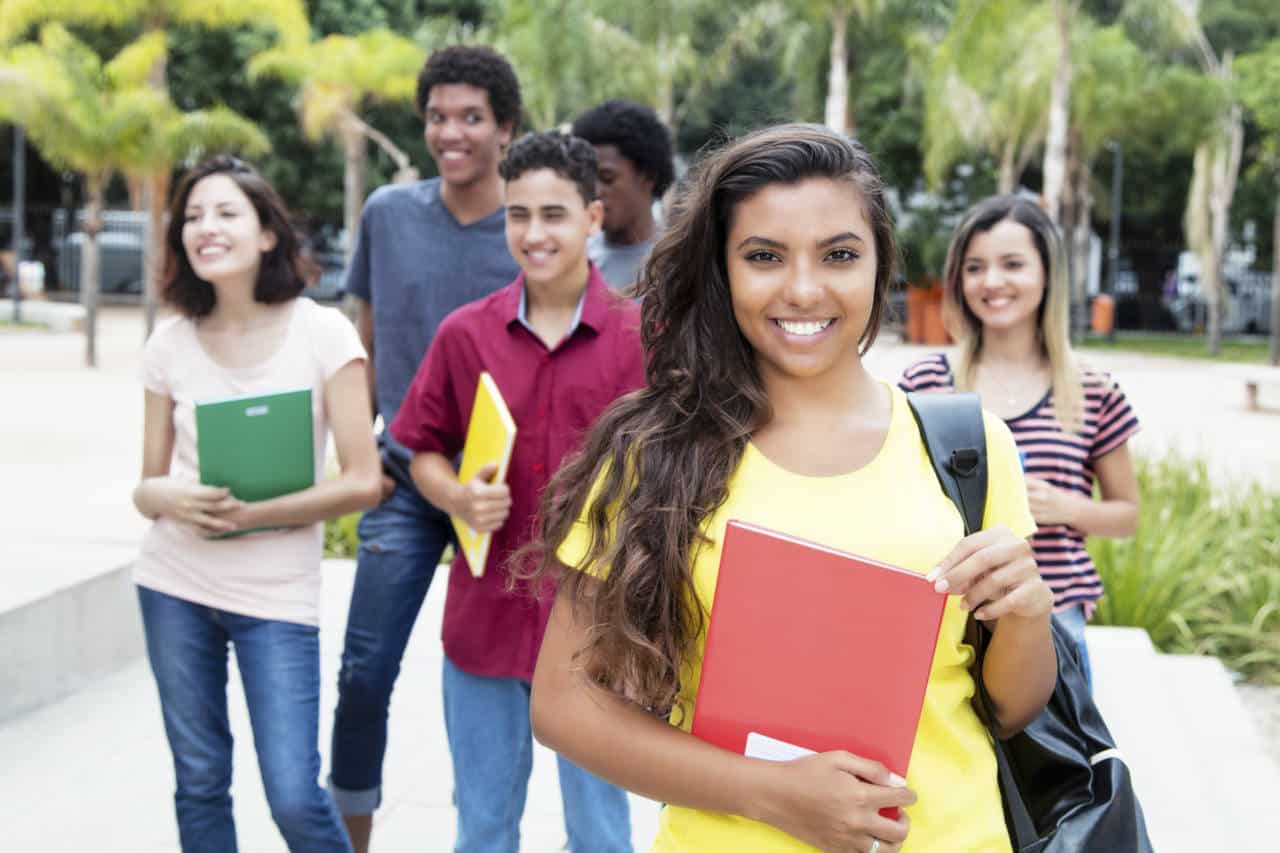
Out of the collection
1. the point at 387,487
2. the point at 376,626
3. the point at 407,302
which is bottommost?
the point at 376,626

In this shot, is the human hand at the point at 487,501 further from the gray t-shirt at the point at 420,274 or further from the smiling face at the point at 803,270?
the smiling face at the point at 803,270

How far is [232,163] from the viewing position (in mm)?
3414

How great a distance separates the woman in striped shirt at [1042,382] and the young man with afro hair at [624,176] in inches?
40.8

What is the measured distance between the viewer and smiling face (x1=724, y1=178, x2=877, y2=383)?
1746 millimetres

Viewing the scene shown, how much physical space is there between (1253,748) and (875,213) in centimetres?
385

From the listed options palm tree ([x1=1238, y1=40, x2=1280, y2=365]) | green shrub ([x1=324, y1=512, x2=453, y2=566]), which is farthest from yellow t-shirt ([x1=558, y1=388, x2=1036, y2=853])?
palm tree ([x1=1238, y1=40, x2=1280, y2=365])

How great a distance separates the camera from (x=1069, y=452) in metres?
3.35

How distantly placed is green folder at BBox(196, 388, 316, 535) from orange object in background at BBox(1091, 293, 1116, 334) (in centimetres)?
2943

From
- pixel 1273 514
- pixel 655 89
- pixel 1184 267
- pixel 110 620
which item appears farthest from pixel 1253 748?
pixel 1184 267

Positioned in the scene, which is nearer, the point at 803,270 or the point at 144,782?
the point at 803,270

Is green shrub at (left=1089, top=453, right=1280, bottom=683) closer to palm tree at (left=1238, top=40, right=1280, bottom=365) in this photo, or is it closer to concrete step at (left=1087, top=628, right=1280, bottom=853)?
concrete step at (left=1087, top=628, right=1280, bottom=853)

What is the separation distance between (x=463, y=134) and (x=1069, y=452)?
180 centimetres

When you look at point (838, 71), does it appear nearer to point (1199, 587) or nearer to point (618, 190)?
point (1199, 587)

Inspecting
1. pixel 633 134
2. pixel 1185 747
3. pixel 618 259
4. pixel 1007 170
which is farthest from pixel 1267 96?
pixel 618 259
